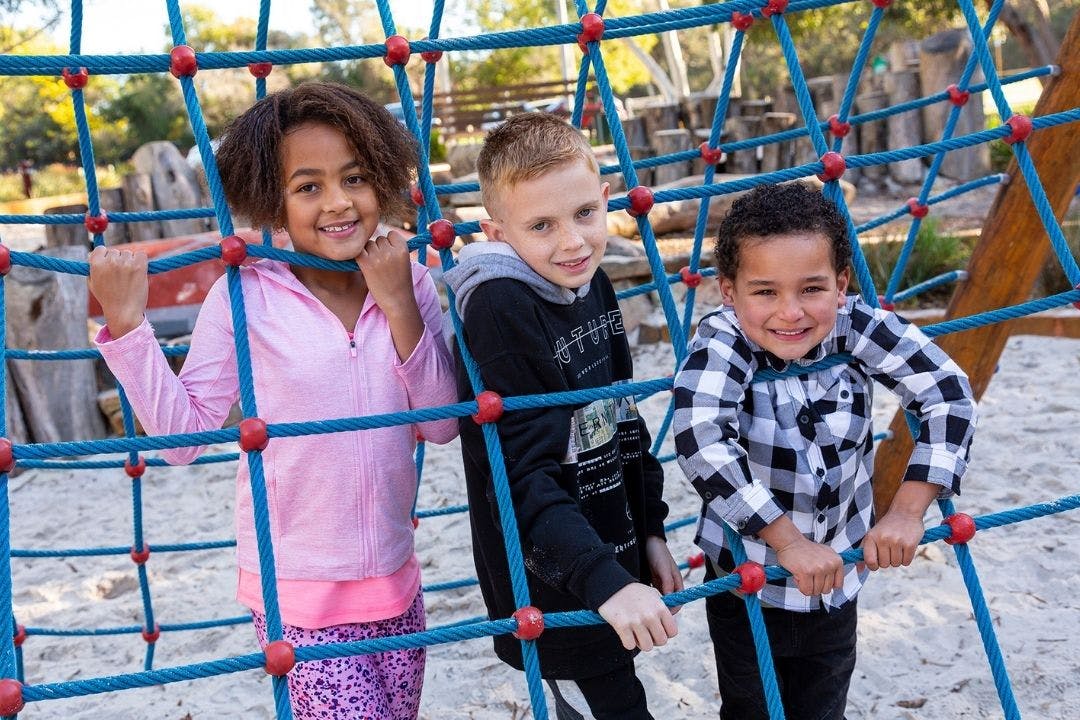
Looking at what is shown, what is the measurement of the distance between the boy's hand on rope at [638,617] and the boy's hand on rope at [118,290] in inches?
27.3

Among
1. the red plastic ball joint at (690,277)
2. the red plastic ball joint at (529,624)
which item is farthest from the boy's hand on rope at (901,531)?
the red plastic ball joint at (690,277)

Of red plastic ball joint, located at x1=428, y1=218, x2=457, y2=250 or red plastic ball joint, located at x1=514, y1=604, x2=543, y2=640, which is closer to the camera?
red plastic ball joint, located at x1=514, y1=604, x2=543, y2=640

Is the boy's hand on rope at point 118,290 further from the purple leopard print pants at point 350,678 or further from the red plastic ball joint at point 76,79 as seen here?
the red plastic ball joint at point 76,79

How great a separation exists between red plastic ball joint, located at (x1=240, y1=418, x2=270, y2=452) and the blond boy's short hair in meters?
0.42

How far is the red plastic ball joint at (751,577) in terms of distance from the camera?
4.62 feet

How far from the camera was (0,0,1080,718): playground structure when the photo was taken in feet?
4.50

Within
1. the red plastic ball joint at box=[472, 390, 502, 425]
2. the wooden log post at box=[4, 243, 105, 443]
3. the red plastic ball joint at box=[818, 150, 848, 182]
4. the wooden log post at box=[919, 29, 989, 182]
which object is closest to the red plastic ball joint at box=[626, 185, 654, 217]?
the red plastic ball joint at box=[818, 150, 848, 182]

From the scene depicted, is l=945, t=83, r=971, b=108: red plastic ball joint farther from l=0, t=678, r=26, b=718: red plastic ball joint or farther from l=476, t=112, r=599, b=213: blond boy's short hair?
l=0, t=678, r=26, b=718: red plastic ball joint

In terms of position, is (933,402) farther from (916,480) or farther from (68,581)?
(68,581)

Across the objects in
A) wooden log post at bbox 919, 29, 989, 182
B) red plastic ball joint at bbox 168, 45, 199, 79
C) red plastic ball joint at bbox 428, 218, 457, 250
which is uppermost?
wooden log post at bbox 919, 29, 989, 182

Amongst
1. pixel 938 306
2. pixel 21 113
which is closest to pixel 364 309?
pixel 938 306

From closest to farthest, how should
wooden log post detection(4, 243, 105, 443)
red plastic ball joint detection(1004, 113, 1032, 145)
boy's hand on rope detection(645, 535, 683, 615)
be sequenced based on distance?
boy's hand on rope detection(645, 535, 683, 615)
red plastic ball joint detection(1004, 113, 1032, 145)
wooden log post detection(4, 243, 105, 443)

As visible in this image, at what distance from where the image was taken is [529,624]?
1.36 meters

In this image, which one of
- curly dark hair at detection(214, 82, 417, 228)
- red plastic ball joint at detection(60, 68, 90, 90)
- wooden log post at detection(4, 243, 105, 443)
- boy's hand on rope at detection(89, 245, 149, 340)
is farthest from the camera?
wooden log post at detection(4, 243, 105, 443)
